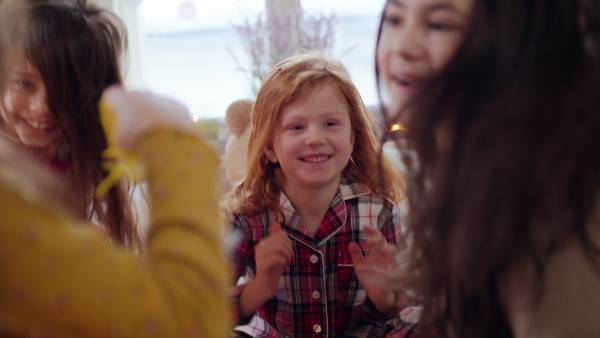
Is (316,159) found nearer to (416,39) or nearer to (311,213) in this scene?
(311,213)

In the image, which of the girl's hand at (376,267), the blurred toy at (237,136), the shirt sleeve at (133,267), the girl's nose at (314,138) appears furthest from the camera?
the blurred toy at (237,136)

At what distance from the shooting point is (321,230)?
1.17m

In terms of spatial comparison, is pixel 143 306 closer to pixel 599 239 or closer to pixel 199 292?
pixel 199 292

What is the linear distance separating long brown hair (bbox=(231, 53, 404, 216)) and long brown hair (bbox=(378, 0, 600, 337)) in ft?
1.83

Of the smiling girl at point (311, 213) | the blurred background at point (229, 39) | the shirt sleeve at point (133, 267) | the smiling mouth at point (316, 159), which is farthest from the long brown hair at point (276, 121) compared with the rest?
the blurred background at point (229, 39)

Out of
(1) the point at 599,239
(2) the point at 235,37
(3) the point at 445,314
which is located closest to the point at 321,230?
(3) the point at 445,314

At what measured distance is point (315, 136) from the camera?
3.66 feet

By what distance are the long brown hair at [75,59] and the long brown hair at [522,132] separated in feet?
2.09

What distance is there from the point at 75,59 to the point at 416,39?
1.96 ft

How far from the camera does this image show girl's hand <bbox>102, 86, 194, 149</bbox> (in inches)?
19.8

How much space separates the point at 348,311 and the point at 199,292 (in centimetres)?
→ 74

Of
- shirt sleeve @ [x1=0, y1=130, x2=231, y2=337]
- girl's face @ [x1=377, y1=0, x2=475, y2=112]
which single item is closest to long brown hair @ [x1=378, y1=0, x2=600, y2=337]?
girl's face @ [x1=377, y1=0, x2=475, y2=112]

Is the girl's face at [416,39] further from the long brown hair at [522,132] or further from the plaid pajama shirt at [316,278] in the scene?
the plaid pajama shirt at [316,278]

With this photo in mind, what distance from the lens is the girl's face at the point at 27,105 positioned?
87cm
